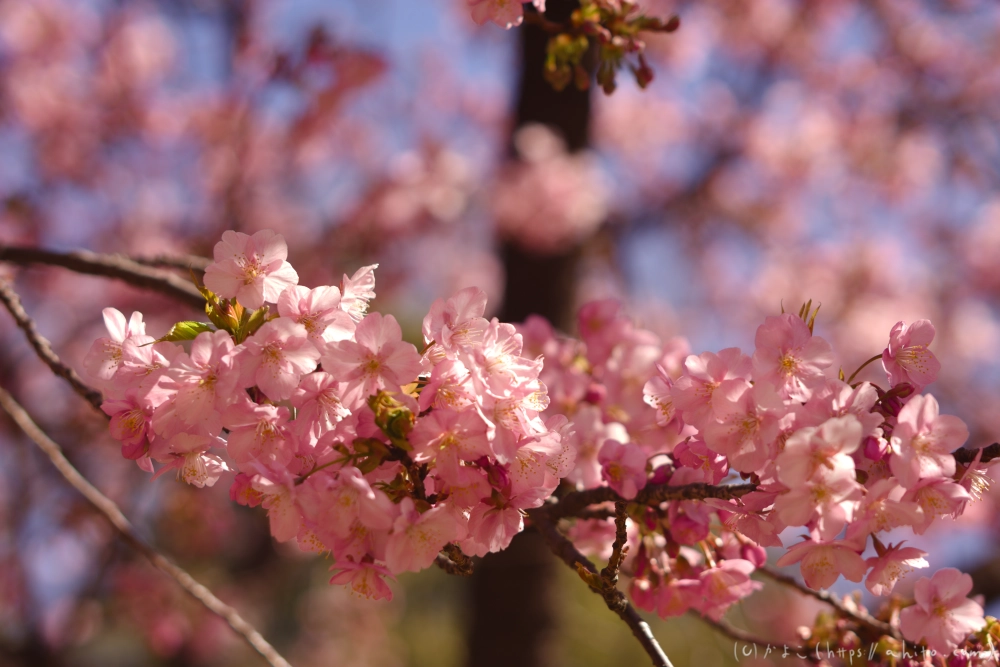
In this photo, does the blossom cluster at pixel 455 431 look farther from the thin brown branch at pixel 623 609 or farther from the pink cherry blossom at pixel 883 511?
Answer: the thin brown branch at pixel 623 609

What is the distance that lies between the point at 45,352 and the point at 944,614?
4.65 feet

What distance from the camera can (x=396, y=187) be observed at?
14.9ft

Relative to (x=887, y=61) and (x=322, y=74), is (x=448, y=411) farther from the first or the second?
(x=887, y=61)

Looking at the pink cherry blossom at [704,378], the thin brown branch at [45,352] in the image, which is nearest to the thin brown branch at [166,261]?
the thin brown branch at [45,352]

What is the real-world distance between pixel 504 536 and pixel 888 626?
0.77 m

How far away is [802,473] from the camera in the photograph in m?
0.79

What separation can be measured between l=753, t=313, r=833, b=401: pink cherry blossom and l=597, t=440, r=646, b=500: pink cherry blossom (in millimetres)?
240

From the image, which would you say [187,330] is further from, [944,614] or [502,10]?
[944,614]

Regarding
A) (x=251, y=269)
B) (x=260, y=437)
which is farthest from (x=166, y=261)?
(x=260, y=437)

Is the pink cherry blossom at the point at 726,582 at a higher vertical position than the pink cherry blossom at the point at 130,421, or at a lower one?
lower

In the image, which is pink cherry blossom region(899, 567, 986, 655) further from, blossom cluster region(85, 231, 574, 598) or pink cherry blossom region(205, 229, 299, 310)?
pink cherry blossom region(205, 229, 299, 310)

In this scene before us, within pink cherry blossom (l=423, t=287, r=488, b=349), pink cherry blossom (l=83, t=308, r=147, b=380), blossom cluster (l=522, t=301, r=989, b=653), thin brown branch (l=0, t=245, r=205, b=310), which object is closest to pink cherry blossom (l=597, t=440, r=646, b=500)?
blossom cluster (l=522, t=301, r=989, b=653)

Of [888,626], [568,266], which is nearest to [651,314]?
[568,266]

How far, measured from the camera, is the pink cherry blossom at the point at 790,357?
0.88 metres
